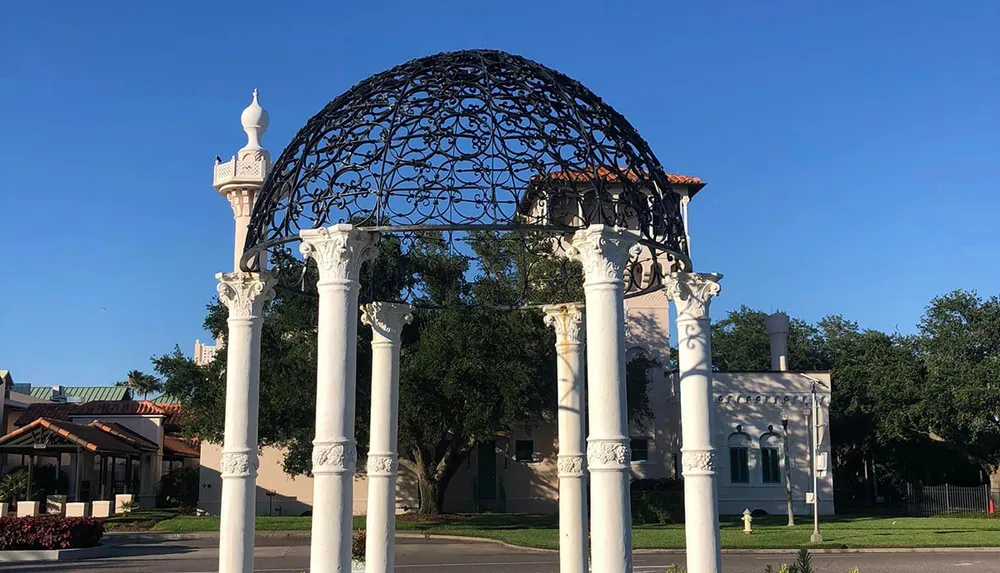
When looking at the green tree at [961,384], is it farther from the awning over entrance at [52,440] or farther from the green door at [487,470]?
the awning over entrance at [52,440]

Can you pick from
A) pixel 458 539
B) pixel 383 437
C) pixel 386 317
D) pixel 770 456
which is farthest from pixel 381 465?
pixel 770 456

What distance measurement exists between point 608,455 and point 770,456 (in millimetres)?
43991

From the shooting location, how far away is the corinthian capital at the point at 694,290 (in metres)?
14.3

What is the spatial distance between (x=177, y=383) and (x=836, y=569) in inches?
1262

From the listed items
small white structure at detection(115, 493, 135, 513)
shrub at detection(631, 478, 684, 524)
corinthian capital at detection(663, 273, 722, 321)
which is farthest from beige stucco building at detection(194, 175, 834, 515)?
corinthian capital at detection(663, 273, 722, 321)

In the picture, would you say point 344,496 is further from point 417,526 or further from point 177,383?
point 177,383

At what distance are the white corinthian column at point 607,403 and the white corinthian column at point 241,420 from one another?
467 cm

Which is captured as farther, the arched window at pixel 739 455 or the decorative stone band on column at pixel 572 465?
the arched window at pixel 739 455

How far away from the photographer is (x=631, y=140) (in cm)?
1384

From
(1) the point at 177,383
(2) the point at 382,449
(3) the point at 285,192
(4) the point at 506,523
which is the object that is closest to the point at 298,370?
(1) the point at 177,383

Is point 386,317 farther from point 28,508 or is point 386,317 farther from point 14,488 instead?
point 14,488

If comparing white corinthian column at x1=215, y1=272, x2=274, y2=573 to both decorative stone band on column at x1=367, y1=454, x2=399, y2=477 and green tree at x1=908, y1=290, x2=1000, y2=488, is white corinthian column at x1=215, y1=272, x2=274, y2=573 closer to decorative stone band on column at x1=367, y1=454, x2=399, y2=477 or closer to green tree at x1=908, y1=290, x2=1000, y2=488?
decorative stone band on column at x1=367, y1=454, x2=399, y2=477

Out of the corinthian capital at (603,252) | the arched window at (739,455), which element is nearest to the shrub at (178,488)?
the arched window at (739,455)

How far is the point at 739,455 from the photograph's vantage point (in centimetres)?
Answer: 5372
